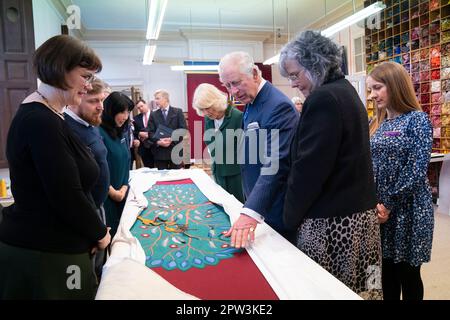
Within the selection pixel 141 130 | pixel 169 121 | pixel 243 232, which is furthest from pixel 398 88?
pixel 141 130

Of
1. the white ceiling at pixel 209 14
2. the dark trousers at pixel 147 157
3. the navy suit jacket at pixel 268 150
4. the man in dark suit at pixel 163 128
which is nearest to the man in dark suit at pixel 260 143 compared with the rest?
the navy suit jacket at pixel 268 150

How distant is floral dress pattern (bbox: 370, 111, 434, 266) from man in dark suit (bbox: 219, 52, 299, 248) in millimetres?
624

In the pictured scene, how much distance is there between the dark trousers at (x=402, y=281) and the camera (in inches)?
70.0

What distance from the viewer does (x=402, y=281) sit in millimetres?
1822

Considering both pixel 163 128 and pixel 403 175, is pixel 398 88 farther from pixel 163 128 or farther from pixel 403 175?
pixel 163 128

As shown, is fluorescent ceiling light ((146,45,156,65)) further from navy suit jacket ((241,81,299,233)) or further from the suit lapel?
navy suit jacket ((241,81,299,233))

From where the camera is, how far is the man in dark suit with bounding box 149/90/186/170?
4793mm

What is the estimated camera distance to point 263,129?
1.50 meters

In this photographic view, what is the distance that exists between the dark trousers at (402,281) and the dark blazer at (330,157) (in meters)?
0.85

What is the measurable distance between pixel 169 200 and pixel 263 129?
2.73ft

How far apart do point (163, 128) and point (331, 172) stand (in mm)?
4032

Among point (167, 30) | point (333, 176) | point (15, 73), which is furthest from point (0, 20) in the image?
point (167, 30)

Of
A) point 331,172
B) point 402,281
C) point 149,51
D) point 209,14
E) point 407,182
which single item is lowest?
point 402,281

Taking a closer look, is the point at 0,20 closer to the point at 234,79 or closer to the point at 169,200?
the point at 169,200
